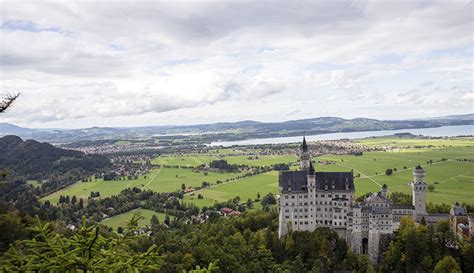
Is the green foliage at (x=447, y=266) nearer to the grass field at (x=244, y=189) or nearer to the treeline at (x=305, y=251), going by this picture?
the treeline at (x=305, y=251)

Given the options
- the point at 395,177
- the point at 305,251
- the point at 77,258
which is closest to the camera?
the point at 77,258

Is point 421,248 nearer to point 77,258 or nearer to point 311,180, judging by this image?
point 311,180

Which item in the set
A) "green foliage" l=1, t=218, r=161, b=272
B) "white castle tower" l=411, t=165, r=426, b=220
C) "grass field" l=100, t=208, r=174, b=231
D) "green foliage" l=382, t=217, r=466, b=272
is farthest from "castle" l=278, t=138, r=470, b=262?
"green foliage" l=1, t=218, r=161, b=272

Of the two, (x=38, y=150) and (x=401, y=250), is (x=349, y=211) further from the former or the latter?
(x=38, y=150)

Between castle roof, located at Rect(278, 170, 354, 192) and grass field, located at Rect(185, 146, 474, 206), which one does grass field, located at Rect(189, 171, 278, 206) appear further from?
castle roof, located at Rect(278, 170, 354, 192)

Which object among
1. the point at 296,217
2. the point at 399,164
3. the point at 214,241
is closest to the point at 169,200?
the point at 214,241

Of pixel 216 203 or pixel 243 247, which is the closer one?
pixel 243 247

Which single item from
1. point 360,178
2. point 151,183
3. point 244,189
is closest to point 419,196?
point 360,178

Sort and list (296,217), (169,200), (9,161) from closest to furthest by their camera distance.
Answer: (296,217)
(169,200)
(9,161)
